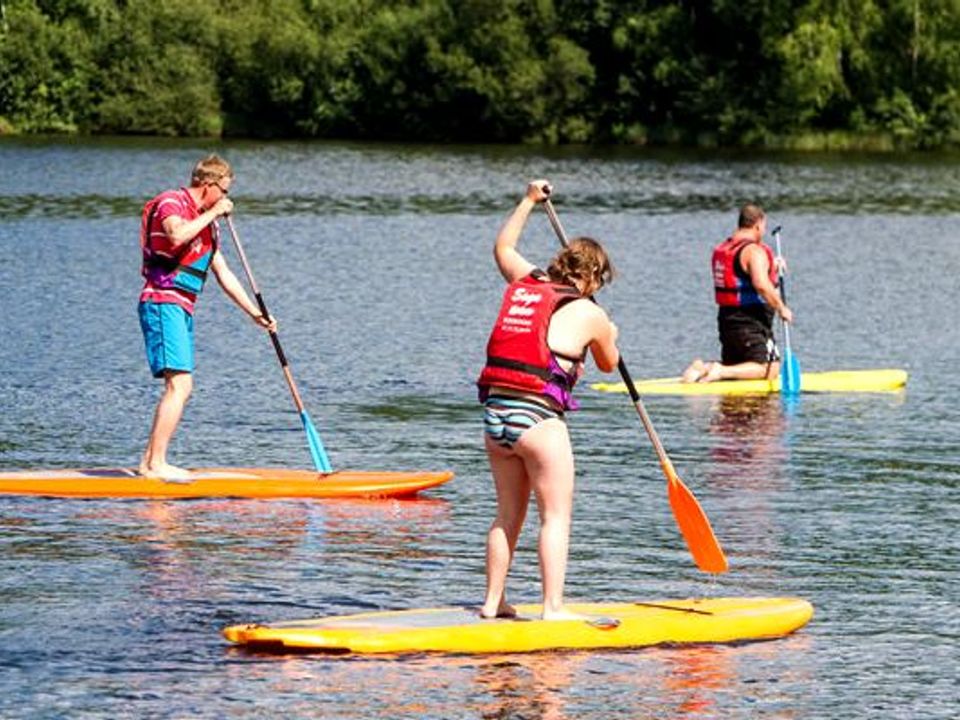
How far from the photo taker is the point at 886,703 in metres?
9.75

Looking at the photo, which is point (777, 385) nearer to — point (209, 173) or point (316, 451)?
point (316, 451)

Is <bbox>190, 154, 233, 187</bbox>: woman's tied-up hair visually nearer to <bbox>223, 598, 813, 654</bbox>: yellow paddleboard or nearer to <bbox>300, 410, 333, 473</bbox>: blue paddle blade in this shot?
<bbox>300, 410, 333, 473</bbox>: blue paddle blade

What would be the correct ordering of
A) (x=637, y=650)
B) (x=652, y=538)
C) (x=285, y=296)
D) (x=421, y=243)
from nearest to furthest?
(x=637, y=650) < (x=652, y=538) < (x=285, y=296) < (x=421, y=243)

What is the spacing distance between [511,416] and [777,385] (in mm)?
10787

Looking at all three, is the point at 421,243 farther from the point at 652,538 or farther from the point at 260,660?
the point at 260,660

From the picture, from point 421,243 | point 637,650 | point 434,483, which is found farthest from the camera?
point 421,243

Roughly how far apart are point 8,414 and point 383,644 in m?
8.71

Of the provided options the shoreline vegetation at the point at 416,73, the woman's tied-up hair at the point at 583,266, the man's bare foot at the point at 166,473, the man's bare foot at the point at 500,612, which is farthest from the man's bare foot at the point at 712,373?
the shoreline vegetation at the point at 416,73

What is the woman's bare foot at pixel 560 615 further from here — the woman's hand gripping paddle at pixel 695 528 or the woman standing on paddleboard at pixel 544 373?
the woman's hand gripping paddle at pixel 695 528

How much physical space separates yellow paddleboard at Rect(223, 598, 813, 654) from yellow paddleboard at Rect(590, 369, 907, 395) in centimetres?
909

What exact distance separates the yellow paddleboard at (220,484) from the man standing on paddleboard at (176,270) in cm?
37

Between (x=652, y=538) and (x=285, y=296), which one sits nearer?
(x=652, y=538)

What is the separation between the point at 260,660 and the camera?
10070 mm

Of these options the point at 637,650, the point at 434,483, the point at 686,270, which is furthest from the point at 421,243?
the point at 637,650
